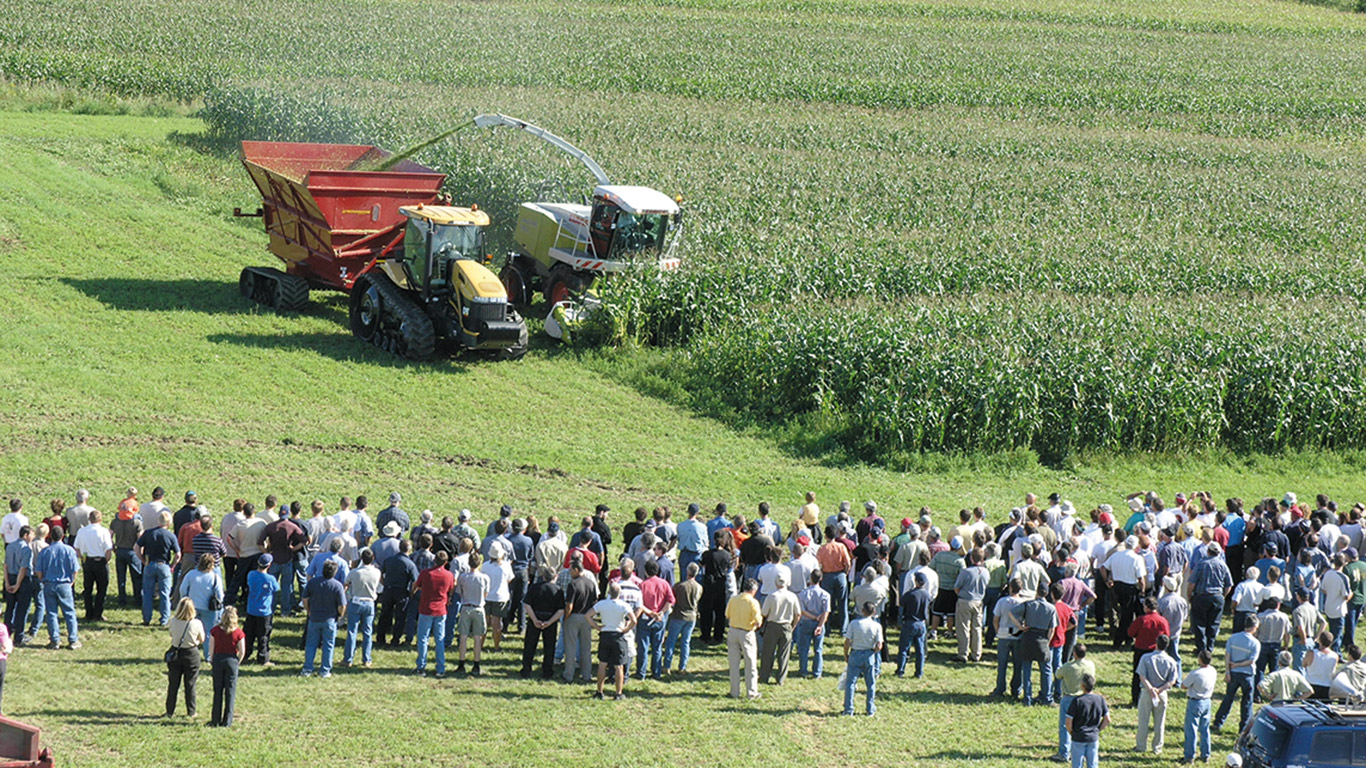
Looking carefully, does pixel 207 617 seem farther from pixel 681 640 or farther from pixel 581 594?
pixel 681 640

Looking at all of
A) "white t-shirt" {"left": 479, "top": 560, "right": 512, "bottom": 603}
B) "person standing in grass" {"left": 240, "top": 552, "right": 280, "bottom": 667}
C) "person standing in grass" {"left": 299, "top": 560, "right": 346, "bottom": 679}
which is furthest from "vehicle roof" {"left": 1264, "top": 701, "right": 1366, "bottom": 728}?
"person standing in grass" {"left": 240, "top": 552, "right": 280, "bottom": 667}

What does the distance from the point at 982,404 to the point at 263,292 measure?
15491 mm

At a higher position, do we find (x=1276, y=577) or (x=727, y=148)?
(x=727, y=148)

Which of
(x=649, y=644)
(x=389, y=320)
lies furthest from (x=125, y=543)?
(x=389, y=320)

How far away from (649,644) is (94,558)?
6520 millimetres

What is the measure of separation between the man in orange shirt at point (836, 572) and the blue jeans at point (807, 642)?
33.4 inches

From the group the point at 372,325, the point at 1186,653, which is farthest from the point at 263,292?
the point at 1186,653

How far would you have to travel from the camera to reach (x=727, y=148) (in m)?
48.4

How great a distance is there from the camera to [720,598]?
56.1 feet

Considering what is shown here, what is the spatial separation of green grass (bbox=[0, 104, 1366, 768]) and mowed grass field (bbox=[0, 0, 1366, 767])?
0.07 m

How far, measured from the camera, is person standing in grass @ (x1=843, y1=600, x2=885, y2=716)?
14.7 metres

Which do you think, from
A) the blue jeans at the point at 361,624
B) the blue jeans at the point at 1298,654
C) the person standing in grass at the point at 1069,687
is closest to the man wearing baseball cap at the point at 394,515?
the blue jeans at the point at 361,624

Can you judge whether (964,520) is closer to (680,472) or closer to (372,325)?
(680,472)

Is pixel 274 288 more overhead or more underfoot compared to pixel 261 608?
more overhead
